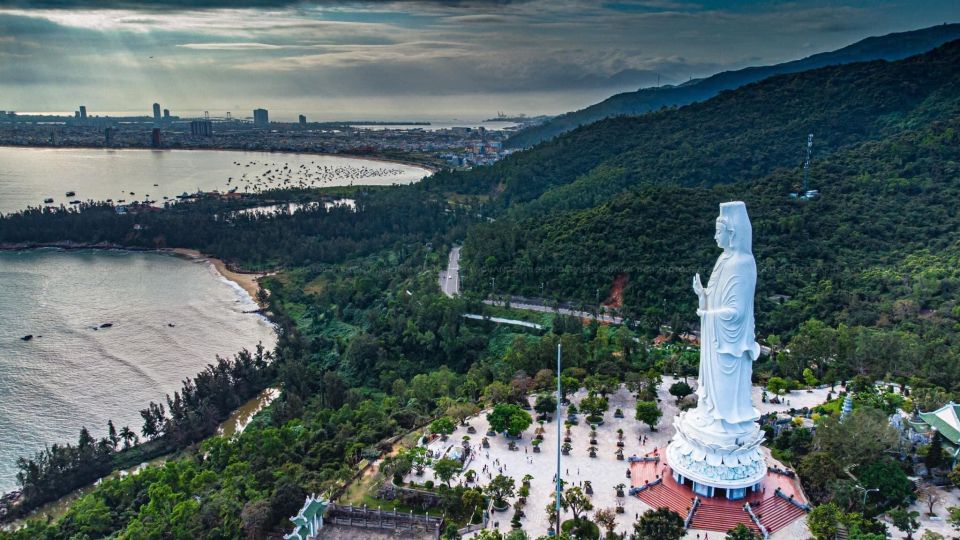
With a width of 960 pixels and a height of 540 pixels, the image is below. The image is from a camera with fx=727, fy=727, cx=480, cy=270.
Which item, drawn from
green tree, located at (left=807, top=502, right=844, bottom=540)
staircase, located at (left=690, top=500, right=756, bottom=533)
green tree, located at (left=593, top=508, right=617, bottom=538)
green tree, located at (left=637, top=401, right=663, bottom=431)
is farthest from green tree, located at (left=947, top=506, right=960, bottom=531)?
green tree, located at (left=637, top=401, right=663, bottom=431)

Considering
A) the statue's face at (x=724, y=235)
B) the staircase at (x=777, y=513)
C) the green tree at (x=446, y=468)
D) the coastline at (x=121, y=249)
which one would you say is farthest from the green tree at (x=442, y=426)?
the coastline at (x=121, y=249)

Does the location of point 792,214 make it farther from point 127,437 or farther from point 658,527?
point 127,437

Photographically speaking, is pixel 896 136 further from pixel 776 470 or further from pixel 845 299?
pixel 776 470

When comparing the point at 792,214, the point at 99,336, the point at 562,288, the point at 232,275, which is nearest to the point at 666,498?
the point at 562,288

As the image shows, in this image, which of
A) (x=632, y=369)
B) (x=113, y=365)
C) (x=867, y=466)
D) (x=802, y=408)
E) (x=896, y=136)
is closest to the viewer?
(x=867, y=466)

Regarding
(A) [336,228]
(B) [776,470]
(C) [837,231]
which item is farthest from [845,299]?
(A) [336,228]

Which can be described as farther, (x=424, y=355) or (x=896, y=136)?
(x=896, y=136)

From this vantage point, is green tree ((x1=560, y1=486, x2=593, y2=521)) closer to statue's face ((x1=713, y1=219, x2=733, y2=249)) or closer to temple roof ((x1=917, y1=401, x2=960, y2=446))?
statue's face ((x1=713, y1=219, x2=733, y2=249))
